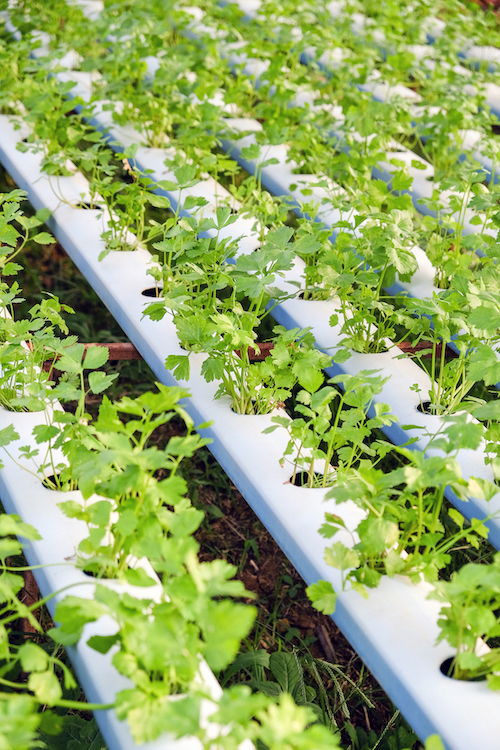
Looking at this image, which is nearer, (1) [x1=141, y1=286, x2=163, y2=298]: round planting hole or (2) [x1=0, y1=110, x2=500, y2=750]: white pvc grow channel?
(2) [x1=0, y1=110, x2=500, y2=750]: white pvc grow channel

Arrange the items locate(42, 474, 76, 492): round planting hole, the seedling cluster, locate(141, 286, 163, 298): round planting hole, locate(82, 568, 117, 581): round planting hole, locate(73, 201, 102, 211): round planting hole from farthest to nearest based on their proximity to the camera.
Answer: locate(73, 201, 102, 211): round planting hole
locate(141, 286, 163, 298): round planting hole
locate(42, 474, 76, 492): round planting hole
locate(82, 568, 117, 581): round planting hole
the seedling cluster

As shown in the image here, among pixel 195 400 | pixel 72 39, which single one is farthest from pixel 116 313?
pixel 72 39

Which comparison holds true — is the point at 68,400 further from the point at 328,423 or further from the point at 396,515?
the point at 396,515

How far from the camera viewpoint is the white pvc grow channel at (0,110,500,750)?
1128 mm

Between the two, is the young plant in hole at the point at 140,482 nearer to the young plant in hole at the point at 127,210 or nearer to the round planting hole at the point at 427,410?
the round planting hole at the point at 427,410

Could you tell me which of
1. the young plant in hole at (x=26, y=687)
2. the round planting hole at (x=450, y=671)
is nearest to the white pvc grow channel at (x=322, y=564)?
the round planting hole at (x=450, y=671)

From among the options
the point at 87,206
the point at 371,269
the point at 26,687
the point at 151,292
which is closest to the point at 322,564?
the point at 26,687

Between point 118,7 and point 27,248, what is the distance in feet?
5.62

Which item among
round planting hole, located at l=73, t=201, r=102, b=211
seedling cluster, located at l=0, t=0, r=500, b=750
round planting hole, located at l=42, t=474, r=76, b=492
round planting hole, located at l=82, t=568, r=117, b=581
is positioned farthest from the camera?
round planting hole, located at l=73, t=201, r=102, b=211

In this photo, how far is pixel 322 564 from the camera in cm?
137

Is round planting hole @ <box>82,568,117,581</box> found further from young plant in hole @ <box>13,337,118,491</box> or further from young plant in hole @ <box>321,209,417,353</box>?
young plant in hole @ <box>321,209,417,353</box>

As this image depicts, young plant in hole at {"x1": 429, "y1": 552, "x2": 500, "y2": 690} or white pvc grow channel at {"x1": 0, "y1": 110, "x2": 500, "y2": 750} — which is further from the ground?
young plant in hole at {"x1": 429, "y1": 552, "x2": 500, "y2": 690}

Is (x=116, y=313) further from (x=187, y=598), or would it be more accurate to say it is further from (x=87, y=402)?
(x=187, y=598)

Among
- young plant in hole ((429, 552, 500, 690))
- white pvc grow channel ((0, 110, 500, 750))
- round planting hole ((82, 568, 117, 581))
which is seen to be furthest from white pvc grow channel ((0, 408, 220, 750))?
young plant in hole ((429, 552, 500, 690))
